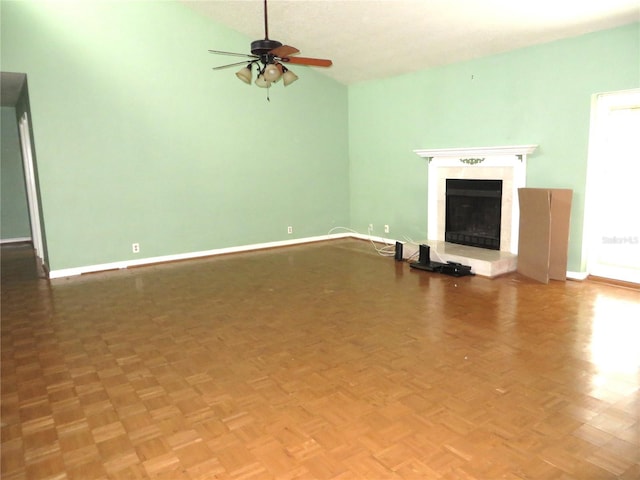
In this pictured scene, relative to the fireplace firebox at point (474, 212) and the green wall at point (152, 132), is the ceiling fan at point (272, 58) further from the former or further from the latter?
the fireplace firebox at point (474, 212)

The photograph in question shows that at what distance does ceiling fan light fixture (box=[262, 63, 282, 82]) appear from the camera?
11.0 feet

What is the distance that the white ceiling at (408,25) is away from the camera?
4125 mm

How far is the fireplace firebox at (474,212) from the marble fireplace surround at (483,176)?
0.07 metres

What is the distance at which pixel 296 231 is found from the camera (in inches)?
287

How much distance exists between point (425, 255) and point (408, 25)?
265 centimetres

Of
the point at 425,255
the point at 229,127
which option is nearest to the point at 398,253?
the point at 425,255

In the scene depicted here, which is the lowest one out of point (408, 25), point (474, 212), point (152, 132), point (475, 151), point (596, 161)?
point (474, 212)

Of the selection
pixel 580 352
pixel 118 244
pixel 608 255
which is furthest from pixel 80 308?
pixel 608 255

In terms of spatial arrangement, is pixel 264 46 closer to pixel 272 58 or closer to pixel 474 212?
pixel 272 58

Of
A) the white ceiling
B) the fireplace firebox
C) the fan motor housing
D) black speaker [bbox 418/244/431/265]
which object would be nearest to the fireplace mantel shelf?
the fireplace firebox

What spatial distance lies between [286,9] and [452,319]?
3842 millimetres

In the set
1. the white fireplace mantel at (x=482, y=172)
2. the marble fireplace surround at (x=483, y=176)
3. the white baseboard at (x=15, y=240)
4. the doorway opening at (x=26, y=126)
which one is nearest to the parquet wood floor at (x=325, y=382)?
the marble fireplace surround at (x=483, y=176)

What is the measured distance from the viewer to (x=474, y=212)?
5.86m

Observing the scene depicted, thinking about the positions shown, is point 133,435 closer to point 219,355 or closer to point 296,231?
point 219,355
